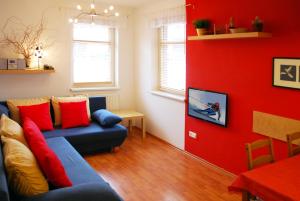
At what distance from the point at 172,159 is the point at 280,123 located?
1787mm

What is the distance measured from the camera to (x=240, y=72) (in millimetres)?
3586

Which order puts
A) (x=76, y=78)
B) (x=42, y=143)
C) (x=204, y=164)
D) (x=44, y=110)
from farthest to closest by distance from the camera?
(x=76, y=78) → (x=44, y=110) → (x=204, y=164) → (x=42, y=143)

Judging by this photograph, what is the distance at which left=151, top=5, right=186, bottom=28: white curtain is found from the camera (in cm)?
454

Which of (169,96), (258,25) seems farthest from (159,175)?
(258,25)

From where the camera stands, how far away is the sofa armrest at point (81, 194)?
2.12 meters

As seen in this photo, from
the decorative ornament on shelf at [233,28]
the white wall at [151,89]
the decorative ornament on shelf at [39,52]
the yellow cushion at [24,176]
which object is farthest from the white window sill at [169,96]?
the yellow cushion at [24,176]

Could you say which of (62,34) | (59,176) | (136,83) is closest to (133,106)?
(136,83)

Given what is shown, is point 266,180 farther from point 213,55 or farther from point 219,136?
point 213,55

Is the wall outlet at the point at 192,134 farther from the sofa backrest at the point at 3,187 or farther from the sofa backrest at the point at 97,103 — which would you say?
the sofa backrest at the point at 3,187

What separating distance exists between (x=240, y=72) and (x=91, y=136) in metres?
2.25

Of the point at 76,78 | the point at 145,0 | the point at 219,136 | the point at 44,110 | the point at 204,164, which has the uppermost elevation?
the point at 145,0

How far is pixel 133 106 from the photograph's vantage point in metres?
6.19

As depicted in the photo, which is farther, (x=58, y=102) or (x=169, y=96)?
(x=169, y=96)

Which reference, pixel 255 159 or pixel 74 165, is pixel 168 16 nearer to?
pixel 74 165
